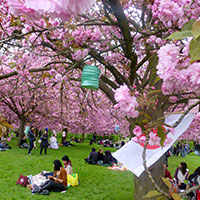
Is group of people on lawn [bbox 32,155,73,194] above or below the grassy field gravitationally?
above

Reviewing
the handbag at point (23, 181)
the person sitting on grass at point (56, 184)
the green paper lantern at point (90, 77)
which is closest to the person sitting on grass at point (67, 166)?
the person sitting on grass at point (56, 184)

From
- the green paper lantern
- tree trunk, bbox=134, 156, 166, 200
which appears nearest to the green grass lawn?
tree trunk, bbox=134, 156, 166, 200

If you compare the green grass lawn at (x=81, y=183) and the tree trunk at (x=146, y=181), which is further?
the green grass lawn at (x=81, y=183)

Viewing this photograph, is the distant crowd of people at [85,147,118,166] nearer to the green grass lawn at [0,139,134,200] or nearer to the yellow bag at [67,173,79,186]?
the green grass lawn at [0,139,134,200]

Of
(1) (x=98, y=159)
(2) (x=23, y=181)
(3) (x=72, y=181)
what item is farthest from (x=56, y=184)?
(1) (x=98, y=159)

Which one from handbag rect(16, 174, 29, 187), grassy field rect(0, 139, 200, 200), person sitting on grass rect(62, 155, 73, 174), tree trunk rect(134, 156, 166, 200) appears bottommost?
grassy field rect(0, 139, 200, 200)

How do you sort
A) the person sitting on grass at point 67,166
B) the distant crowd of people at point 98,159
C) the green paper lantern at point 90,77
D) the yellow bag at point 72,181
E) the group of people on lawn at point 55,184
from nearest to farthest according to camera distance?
1. the green paper lantern at point 90,77
2. the group of people on lawn at point 55,184
3. the yellow bag at point 72,181
4. the person sitting on grass at point 67,166
5. the distant crowd of people at point 98,159

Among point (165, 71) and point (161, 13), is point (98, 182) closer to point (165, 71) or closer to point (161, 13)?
point (161, 13)

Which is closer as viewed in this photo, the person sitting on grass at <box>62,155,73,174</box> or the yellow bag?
the yellow bag

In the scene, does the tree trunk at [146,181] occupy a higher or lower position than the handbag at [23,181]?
higher

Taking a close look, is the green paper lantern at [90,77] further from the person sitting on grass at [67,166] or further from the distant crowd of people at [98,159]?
the distant crowd of people at [98,159]

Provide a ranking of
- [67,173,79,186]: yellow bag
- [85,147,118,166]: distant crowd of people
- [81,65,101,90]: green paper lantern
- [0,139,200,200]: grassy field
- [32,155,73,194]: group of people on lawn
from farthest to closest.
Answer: [85,147,118,166]: distant crowd of people
[67,173,79,186]: yellow bag
[32,155,73,194]: group of people on lawn
[0,139,200,200]: grassy field
[81,65,101,90]: green paper lantern

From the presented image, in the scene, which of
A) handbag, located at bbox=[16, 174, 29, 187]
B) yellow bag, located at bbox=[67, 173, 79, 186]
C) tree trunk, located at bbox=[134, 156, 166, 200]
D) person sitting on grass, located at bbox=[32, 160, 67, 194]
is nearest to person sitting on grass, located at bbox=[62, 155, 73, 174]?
yellow bag, located at bbox=[67, 173, 79, 186]

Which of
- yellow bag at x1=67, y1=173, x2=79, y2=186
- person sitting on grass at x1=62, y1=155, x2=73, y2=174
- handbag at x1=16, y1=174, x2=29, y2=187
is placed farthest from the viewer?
person sitting on grass at x1=62, y1=155, x2=73, y2=174
